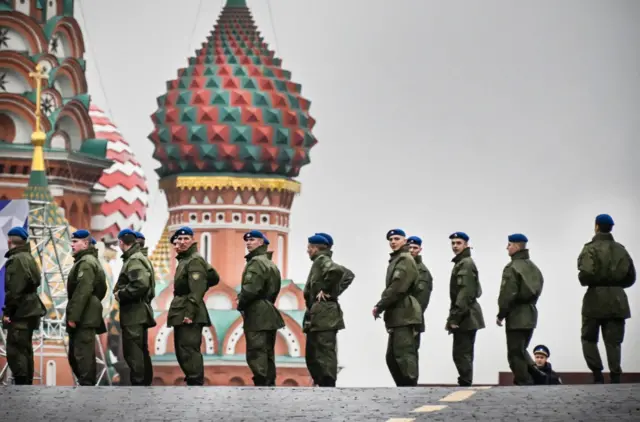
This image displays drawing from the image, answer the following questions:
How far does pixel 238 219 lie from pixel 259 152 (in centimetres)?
183

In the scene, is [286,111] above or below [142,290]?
above

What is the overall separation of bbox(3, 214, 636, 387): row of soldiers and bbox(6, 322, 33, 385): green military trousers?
0.04 ft

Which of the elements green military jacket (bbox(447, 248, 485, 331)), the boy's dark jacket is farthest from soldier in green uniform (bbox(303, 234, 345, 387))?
the boy's dark jacket

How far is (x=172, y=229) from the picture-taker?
65000mm

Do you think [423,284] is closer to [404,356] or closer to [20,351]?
[404,356]

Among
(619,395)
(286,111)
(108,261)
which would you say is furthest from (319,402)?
(286,111)

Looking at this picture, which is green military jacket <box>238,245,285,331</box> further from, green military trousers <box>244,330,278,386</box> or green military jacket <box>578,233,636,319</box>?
green military jacket <box>578,233,636,319</box>

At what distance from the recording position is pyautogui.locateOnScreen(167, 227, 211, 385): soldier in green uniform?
27828mm

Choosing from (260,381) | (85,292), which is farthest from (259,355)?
(85,292)

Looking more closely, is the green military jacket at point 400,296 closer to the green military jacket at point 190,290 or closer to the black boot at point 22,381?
the green military jacket at point 190,290

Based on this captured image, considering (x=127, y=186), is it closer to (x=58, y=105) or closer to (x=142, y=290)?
(x=58, y=105)

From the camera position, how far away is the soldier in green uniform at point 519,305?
28031 millimetres

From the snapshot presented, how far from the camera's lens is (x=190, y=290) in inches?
1101

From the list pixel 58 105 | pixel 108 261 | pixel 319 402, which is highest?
pixel 58 105
